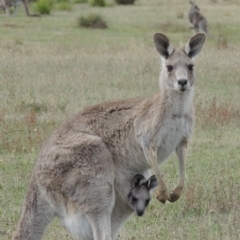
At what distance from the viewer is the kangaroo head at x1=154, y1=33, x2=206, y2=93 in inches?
243

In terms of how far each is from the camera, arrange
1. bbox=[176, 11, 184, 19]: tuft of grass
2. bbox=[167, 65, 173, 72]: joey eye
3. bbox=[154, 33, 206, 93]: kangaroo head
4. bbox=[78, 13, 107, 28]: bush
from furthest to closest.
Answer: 1. bbox=[176, 11, 184, 19]: tuft of grass
2. bbox=[78, 13, 107, 28]: bush
3. bbox=[167, 65, 173, 72]: joey eye
4. bbox=[154, 33, 206, 93]: kangaroo head

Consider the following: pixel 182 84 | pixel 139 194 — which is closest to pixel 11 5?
pixel 182 84

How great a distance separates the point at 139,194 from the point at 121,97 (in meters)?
6.81

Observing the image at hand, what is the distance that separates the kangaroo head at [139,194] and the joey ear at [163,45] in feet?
3.43

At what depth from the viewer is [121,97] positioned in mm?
12680

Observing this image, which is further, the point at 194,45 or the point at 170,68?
the point at 194,45

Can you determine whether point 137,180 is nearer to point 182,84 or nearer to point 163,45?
point 182,84

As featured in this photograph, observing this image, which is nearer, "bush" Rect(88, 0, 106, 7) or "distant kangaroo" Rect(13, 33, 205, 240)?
"distant kangaroo" Rect(13, 33, 205, 240)

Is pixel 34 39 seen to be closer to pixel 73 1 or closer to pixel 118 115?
pixel 73 1

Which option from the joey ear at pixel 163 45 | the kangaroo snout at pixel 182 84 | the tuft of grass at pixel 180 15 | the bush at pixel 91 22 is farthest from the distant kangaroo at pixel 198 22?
the kangaroo snout at pixel 182 84

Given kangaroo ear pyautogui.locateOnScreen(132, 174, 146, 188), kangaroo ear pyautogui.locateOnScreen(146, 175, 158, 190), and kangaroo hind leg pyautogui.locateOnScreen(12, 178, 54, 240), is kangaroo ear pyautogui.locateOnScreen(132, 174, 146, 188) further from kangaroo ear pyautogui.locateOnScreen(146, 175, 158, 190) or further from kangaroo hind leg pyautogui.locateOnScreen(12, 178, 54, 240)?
kangaroo hind leg pyautogui.locateOnScreen(12, 178, 54, 240)

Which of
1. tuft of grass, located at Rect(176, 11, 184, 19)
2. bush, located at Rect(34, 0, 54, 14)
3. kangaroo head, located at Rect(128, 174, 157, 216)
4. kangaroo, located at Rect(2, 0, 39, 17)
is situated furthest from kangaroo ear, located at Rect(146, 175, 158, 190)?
bush, located at Rect(34, 0, 54, 14)

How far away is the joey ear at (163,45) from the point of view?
6.45m

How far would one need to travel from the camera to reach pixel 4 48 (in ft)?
61.1
